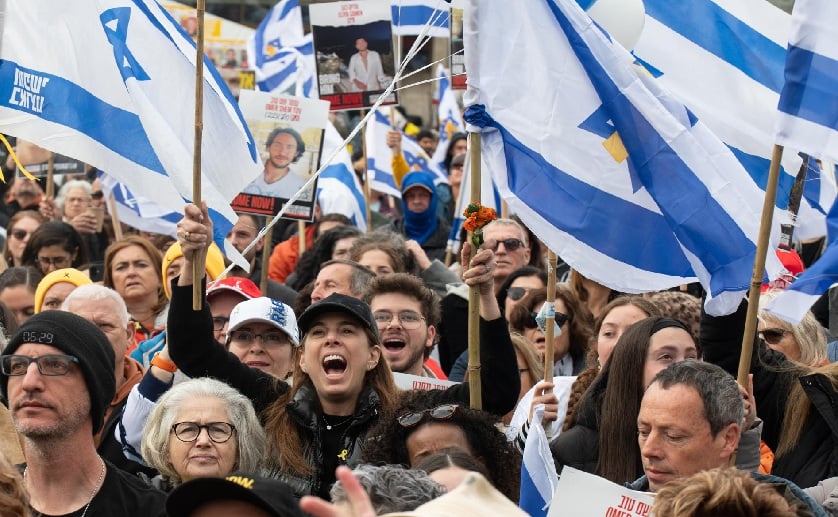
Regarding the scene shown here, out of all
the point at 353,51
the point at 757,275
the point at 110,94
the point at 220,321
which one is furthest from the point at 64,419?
the point at 353,51

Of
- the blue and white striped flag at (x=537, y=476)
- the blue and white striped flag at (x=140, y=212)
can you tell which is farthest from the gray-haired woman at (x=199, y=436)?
the blue and white striped flag at (x=140, y=212)

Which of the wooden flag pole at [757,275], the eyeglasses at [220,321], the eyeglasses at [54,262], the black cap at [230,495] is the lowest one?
the eyeglasses at [54,262]

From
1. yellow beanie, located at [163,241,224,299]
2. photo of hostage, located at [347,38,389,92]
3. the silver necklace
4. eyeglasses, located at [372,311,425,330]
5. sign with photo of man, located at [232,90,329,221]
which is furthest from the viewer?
photo of hostage, located at [347,38,389,92]

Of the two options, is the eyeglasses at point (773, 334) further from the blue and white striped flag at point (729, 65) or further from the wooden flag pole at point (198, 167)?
the wooden flag pole at point (198, 167)

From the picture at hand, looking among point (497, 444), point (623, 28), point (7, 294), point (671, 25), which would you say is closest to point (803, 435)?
point (497, 444)

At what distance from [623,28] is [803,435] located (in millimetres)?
1854

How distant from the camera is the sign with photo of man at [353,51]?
9.79 meters

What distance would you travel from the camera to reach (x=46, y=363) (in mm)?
4594

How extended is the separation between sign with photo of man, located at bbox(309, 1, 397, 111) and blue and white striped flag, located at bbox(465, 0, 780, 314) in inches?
162

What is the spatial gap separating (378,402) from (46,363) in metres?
1.28

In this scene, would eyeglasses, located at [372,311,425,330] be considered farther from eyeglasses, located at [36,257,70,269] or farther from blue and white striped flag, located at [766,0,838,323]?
eyeglasses, located at [36,257,70,269]

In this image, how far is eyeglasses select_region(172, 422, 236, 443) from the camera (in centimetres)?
500

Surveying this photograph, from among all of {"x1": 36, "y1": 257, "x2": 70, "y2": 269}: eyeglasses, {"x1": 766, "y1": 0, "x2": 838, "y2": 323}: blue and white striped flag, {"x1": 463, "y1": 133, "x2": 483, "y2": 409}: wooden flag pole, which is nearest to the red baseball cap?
{"x1": 463, "y1": 133, "x2": 483, "y2": 409}: wooden flag pole

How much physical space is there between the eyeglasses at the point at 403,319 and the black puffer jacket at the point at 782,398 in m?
1.53
